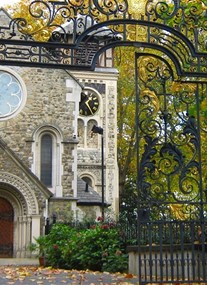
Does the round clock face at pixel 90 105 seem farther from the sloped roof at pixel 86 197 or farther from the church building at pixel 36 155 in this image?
the church building at pixel 36 155

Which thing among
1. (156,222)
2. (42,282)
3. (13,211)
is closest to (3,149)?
(13,211)

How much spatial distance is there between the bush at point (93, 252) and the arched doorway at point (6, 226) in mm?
8636

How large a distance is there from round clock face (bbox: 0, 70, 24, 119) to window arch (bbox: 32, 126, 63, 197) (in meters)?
1.60

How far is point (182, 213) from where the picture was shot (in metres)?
9.41

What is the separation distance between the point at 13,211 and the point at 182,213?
625 inches

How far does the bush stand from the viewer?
13.3m

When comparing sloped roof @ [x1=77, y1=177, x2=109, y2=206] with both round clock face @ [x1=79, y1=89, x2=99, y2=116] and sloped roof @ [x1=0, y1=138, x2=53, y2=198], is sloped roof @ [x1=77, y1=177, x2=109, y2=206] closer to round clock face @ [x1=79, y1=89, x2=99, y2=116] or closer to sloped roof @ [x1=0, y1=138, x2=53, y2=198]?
sloped roof @ [x1=0, y1=138, x2=53, y2=198]

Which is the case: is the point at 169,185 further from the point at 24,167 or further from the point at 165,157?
the point at 24,167

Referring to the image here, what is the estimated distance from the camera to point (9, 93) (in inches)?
1019

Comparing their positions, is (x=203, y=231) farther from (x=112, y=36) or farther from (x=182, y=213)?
(x=112, y=36)

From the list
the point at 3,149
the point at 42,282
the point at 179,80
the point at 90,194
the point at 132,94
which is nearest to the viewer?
the point at 179,80

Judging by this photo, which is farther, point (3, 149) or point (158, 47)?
point (3, 149)

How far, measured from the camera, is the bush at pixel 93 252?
13305 mm

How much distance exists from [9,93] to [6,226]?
19.7 feet
